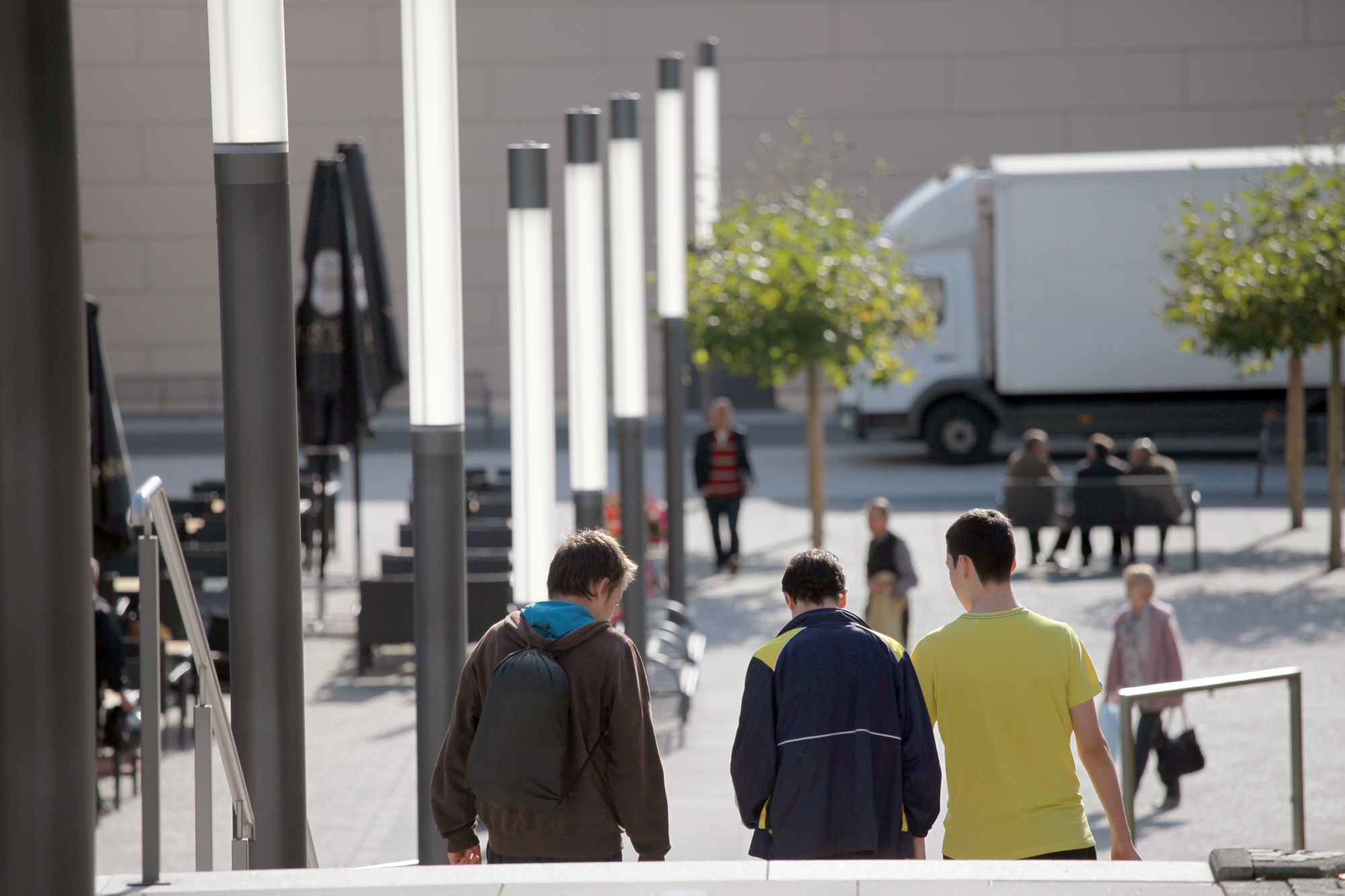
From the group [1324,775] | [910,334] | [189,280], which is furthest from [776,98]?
[1324,775]

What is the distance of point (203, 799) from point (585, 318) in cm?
402

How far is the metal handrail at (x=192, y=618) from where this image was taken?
3.67 meters

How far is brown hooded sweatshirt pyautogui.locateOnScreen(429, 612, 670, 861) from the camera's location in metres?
3.65

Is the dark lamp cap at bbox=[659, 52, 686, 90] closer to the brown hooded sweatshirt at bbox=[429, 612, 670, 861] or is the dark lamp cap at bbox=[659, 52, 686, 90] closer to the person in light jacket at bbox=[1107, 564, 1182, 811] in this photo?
the person in light jacket at bbox=[1107, 564, 1182, 811]

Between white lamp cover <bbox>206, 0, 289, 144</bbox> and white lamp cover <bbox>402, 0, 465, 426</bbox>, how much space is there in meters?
0.76

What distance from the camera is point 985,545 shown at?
3.80m

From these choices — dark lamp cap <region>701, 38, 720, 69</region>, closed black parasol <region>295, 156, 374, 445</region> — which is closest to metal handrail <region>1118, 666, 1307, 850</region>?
closed black parasol <region>295, 156, 374, 445</region>

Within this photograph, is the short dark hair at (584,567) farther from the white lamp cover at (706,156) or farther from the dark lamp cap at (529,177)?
the white lamp cover at (706,156)

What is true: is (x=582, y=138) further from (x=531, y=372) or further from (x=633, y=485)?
(x=633, y=485)

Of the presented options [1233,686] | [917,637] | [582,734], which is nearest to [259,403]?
[582,734]

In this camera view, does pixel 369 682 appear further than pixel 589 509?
Yes

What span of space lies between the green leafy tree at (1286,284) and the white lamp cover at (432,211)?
9970 millimetres

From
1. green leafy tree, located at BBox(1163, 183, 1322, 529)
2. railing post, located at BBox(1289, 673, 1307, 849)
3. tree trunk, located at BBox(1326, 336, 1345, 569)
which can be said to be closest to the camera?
railing post, located at BBox(1289, 673, 1307, 849)

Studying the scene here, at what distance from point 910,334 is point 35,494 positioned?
40.6ft
